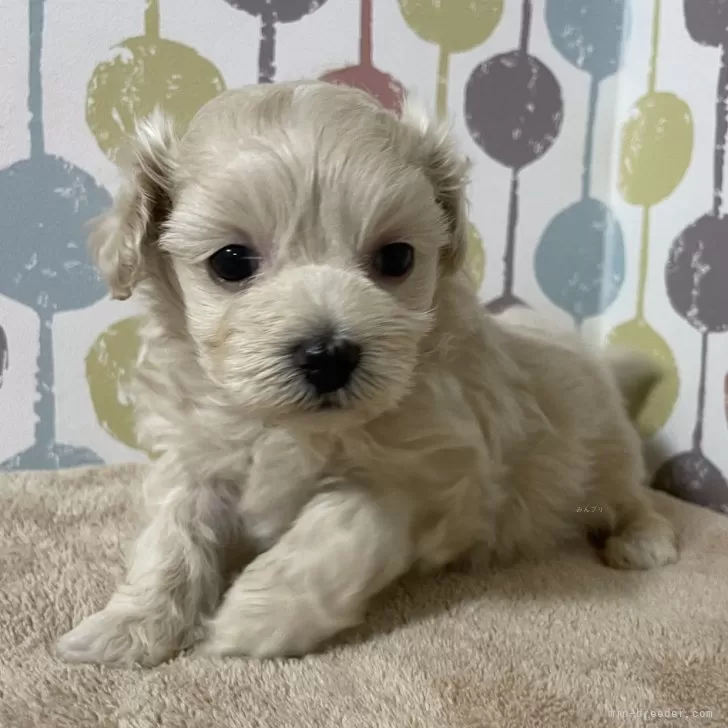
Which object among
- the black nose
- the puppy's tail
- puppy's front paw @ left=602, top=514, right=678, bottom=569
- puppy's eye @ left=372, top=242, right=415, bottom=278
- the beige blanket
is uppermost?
puppy's eye @ left=372, top=242, right=415, bottom=278

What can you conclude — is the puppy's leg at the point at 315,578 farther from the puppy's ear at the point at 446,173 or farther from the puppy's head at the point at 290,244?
the puppy's ear at the point at 446,173

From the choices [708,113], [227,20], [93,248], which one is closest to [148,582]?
[93,248]

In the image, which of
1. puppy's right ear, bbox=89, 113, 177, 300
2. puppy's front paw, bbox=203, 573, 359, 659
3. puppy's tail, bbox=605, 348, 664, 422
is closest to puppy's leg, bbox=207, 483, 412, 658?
puppy's front paw, bbox=203, 573, 359, 659

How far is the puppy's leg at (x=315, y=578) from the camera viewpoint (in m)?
1.08

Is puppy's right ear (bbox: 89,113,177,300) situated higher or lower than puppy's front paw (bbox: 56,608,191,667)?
higher

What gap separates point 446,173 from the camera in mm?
1272

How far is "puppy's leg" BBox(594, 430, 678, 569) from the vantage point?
1.45 metres

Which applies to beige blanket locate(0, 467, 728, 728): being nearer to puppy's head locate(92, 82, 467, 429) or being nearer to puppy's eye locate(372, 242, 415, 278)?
puppy's head locate(92, 82, 467, 429)

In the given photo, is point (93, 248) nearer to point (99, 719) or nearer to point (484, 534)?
point (99, 719)

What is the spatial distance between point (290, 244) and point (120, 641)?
0.56m

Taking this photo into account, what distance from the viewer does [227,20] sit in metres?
1.71

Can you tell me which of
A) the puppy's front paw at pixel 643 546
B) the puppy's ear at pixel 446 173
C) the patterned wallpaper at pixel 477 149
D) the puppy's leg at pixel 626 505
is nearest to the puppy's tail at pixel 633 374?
the patterned wallpaper at pixel 477 149

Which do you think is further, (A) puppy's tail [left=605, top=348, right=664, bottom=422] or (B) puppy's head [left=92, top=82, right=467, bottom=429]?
(A) puppy's tail [left=605, top=348, right=664, bottom=422]

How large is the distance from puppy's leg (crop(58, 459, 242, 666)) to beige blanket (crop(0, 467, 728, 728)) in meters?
0.04
